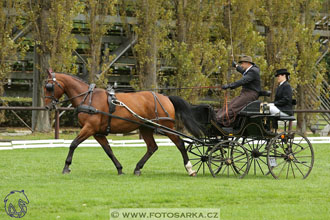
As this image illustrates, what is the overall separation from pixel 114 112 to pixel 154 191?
2.50 metres

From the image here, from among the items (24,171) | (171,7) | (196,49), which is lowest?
(24,171)

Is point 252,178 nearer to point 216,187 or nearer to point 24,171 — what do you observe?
point 216,187

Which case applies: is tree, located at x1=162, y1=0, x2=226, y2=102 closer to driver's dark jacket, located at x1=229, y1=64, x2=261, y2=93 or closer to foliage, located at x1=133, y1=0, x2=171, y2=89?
foliage, located at x1=133, y1=0, x2=171, y2=89

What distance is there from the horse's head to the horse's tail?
2.05m

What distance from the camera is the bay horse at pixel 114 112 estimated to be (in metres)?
10.9

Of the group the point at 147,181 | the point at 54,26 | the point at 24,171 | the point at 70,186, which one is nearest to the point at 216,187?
the point at 147,181

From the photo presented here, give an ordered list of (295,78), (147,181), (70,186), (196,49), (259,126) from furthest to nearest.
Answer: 1. (295,78)
2. (196,49)
3. (259,126)
4. (147,181)
5. (70,186)

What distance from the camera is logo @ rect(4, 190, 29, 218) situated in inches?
292

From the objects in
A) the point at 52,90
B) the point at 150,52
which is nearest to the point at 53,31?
the point at 150,52

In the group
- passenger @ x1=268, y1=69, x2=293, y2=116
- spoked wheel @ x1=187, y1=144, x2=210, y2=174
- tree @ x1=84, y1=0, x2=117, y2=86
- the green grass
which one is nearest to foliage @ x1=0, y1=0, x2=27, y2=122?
tree @ x1=84, y1=0, x2=117, y2=86

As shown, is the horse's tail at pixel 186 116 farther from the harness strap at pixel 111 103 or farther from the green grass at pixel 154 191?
the harness strap at pixel 111 103

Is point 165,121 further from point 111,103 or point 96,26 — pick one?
point 96,26

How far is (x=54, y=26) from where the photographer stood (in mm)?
20734

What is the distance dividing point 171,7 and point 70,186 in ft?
47.3
